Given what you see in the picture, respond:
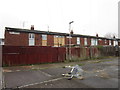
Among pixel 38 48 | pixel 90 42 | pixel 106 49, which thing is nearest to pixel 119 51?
pixel 106 49

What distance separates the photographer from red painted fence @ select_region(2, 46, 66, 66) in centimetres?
1050

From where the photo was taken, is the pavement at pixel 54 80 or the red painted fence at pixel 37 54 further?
the red painted fence at pixel 37 54

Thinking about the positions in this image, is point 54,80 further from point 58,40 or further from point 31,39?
point 58,40

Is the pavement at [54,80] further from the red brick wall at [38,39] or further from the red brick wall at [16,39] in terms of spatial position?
the red brick wall at [38,39]

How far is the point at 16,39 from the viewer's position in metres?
18.1

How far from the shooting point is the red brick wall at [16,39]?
17375 mm

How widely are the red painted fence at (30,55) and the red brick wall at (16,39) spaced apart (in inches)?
305

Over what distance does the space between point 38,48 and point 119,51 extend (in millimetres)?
17386

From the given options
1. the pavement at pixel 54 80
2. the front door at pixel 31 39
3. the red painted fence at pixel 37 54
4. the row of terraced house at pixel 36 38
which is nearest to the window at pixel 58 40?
the row of terraced house at pixel 36 38

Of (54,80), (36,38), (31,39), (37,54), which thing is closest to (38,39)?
(36,38)

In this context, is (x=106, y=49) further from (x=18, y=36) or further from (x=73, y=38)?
(x=18, y=36)

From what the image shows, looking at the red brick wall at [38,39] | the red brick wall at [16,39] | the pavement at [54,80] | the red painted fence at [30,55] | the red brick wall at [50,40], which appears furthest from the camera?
the red brick wall at [50,40]

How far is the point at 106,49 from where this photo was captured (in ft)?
62.7

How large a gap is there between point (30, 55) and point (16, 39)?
8157 mm
